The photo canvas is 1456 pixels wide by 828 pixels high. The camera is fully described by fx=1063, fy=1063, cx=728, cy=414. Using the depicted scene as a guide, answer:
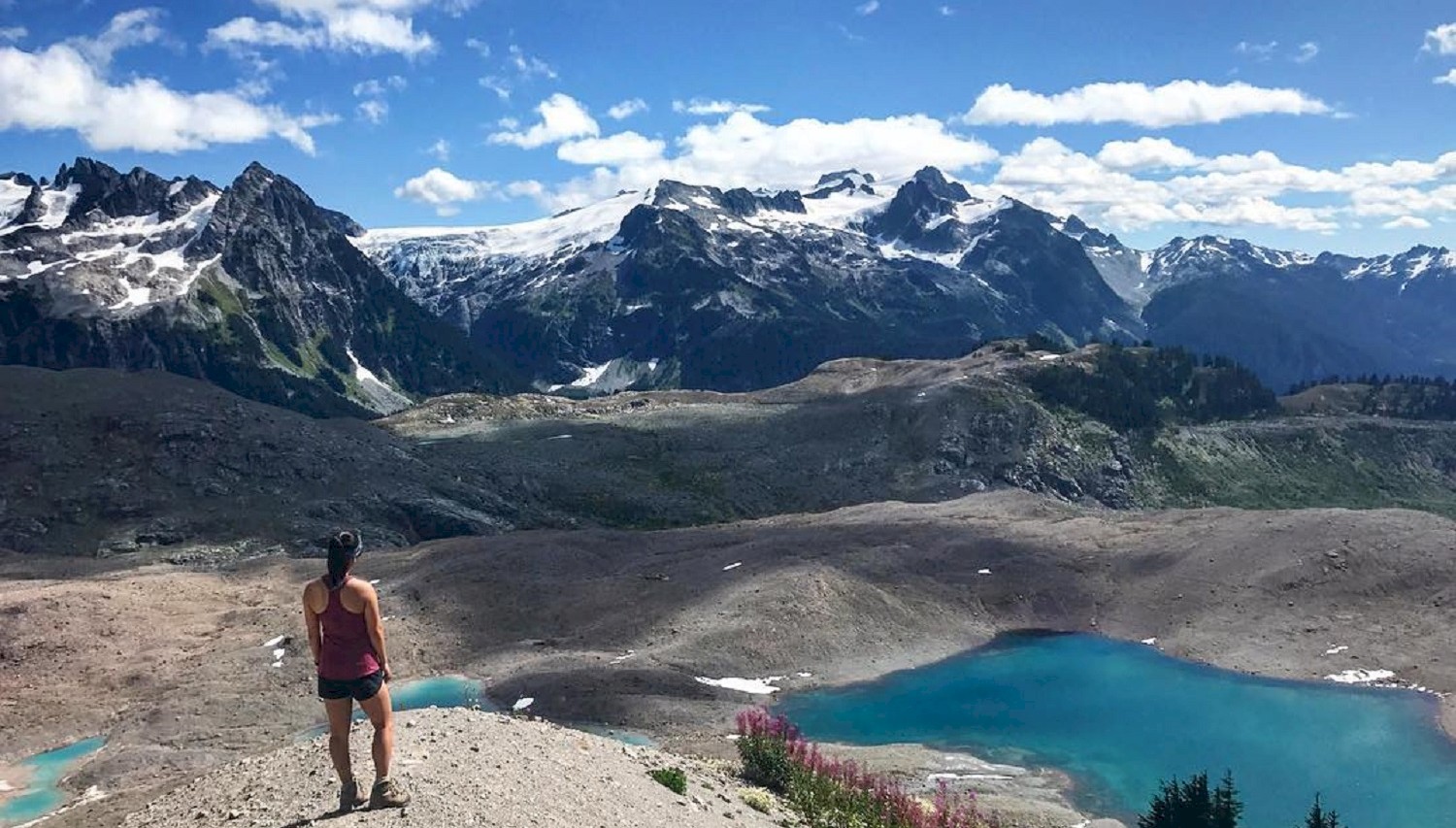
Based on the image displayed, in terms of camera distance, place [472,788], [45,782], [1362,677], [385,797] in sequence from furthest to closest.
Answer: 1. [1362,677]
2. [45,782]
3. [472,788]
4. [385,797]

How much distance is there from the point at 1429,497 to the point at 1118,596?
13349 centimetres

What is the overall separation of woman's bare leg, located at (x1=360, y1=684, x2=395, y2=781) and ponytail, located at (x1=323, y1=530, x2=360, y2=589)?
2173 mm

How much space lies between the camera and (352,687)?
18.9 metres

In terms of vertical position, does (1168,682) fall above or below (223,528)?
below

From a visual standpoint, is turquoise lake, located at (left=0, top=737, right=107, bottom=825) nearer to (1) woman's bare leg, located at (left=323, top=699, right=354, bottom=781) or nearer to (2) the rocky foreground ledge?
(2) the rocky foreground ledge

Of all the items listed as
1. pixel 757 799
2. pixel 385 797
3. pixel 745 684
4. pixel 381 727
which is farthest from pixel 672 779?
pixel 745 684

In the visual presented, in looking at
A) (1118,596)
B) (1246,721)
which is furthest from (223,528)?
(1246,721)

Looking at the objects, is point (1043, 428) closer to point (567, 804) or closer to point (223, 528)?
point (223, 528)

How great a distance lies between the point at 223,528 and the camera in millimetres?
105250

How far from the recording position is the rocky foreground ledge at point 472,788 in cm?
2011

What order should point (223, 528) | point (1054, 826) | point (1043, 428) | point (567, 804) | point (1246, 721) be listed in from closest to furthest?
point (567, 804) → point (1054, 826) → point (1246, 721) → point (223, 528) → point (1043, 428)

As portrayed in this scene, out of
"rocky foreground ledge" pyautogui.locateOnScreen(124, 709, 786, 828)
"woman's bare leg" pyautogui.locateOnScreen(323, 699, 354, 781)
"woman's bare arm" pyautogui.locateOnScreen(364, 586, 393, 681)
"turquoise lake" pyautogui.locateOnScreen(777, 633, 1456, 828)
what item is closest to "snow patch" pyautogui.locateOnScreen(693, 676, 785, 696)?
"turquoise lake" pyautogui.locateOnScreen(777, 633, 1456, 828)

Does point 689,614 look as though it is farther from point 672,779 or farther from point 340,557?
point 340,557

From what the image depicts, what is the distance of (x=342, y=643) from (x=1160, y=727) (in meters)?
51.6
